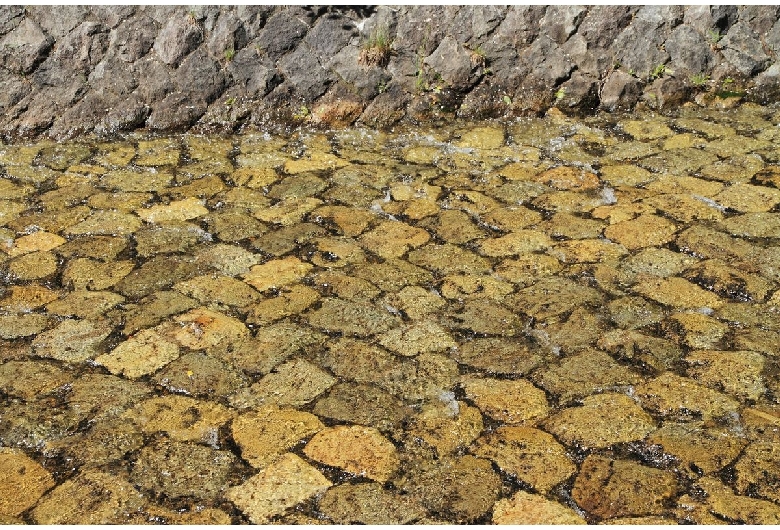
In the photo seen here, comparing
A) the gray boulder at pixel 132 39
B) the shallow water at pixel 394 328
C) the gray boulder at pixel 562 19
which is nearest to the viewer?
the shallow water at pixel 394 328

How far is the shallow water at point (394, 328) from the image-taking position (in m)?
2.86

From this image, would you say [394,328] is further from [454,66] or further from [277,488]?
[454,66]

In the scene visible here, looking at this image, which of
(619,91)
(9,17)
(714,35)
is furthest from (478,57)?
(9,17)

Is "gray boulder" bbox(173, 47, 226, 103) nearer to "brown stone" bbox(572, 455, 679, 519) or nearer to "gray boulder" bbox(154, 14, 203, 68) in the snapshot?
"gray boulder" bbox(154, 14, 203, 68)

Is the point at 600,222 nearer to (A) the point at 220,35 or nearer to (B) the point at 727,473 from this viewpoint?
(B) the point at 727,473

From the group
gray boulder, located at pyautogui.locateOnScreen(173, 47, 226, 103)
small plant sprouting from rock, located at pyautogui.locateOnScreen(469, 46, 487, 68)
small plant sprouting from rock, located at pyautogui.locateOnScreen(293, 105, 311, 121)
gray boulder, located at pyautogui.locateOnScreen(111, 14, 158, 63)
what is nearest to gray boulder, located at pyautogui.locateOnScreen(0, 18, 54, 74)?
gray boulder, located at pyautogui.locateOnScreen(111, 14, 158, 63)

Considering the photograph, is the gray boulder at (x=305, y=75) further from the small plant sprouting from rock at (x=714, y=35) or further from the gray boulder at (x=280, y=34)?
the small plant sprouting from rock at (x=714, y=35)

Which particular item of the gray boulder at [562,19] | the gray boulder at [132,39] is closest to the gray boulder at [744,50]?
the gray boulder at [562,19]

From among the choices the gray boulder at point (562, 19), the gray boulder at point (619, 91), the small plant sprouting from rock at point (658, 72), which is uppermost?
the gray boulder at point (562, 19)

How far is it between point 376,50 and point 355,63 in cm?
17

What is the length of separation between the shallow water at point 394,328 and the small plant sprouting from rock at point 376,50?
611mm

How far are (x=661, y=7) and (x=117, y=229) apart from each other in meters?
3.97

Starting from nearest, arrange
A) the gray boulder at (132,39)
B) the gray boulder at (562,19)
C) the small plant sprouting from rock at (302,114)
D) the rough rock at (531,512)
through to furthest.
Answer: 1. the rough rock at (531,512)
2. the gray boulder at (132,39)
3. the small plant sprouting from rock at (302,114)
4. the gray boulder at (562,19)

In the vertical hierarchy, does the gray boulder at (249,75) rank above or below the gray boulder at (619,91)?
above
